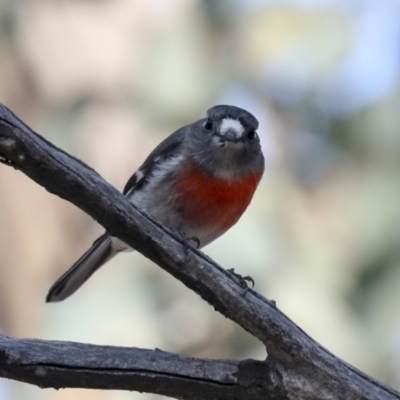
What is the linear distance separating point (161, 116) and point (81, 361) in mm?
4014

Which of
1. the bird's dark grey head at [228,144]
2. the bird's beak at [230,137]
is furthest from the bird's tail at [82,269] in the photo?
the bird's beak at [230,137]

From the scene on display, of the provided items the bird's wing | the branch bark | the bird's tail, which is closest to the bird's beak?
the bird's wing

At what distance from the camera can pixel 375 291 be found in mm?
6836

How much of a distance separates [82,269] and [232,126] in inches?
59.1

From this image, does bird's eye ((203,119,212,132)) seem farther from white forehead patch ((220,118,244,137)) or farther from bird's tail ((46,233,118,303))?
bird's tail ((46,233,118,303))

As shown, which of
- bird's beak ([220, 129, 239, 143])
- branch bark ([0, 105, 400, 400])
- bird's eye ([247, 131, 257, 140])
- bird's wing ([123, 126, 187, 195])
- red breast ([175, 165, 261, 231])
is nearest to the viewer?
branch bark ([0, 105, 400, 400])

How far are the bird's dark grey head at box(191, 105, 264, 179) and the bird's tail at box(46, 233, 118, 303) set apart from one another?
982 mm

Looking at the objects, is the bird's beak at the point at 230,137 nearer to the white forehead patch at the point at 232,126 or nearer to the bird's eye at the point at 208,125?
the white forehead patch at the point at 232,126

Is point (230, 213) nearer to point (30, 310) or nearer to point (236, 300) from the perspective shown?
point (236, 300)

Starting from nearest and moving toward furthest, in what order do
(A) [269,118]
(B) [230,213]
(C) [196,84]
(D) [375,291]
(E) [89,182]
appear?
(E) [89,182] → (B) [230,213] → (D) [375,291] → (C) [196,84] → (A) [269,118]

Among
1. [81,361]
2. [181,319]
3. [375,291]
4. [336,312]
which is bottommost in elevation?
[81,361]

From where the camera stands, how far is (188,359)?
140 inches

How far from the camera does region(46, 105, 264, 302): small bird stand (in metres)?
4.57

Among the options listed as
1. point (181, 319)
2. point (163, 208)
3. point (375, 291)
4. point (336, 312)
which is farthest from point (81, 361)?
point (375, 291)
